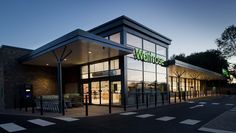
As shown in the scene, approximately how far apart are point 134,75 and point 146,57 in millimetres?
2378

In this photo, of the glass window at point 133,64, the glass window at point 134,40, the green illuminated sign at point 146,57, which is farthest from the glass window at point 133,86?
the glass window at point 134,40

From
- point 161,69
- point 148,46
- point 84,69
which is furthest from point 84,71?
point 161,69

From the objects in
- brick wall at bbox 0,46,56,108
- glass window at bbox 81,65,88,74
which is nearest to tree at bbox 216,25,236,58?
glass window at bbox 81,65,88,74

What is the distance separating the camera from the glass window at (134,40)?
1591cm

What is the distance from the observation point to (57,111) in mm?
12344

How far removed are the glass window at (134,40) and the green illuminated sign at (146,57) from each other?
0.54 meters

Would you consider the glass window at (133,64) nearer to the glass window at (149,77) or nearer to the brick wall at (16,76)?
the glass window at (149,77)

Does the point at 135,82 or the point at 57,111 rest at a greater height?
the point at 135,82

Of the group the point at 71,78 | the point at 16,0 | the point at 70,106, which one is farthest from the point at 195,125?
the point at 16,0

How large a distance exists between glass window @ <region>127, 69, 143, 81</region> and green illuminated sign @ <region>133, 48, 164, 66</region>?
3.96ft

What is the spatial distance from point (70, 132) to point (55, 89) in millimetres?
13568

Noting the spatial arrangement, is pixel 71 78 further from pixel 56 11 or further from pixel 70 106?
pixel 56 11

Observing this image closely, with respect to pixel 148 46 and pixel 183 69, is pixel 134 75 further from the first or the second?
pixel 183 69

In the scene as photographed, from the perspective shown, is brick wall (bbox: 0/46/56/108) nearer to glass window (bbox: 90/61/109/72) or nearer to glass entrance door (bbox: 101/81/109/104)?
glass window (bbox: 90/61/109/72)
